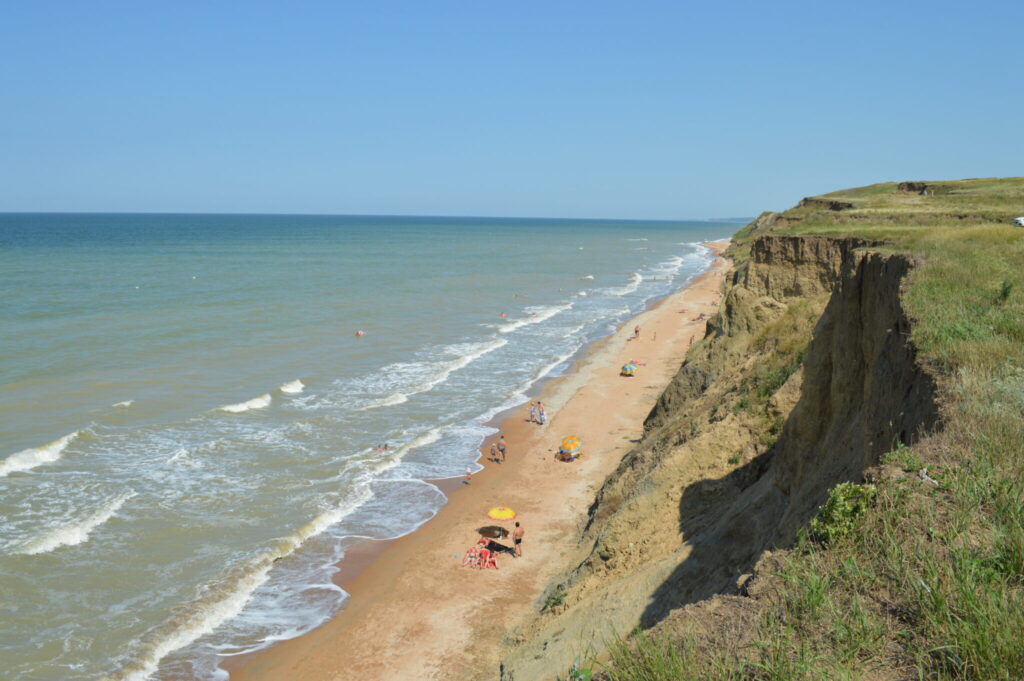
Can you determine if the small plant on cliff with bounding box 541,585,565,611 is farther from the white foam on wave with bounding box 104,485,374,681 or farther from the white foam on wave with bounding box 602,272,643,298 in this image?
the white foam on wave with bounding box 602,272,643,298

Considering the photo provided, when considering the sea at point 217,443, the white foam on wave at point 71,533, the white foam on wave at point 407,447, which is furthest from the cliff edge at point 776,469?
the white foam on wave at point 71,533

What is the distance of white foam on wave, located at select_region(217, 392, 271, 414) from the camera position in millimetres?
30469

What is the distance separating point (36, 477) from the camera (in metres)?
23.1

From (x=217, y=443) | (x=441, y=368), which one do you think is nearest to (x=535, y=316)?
(x=441, y=368)

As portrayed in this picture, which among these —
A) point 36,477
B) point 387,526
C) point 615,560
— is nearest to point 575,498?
point 387,526

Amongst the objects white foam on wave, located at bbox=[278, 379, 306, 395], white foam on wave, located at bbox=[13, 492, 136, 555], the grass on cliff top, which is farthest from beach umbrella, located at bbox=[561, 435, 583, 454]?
the grass on cliff top

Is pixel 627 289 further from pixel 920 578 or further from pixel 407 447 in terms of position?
pixel 920 578

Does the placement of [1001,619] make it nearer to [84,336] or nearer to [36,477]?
[36,477]

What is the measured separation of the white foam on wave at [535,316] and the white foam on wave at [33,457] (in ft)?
95.8

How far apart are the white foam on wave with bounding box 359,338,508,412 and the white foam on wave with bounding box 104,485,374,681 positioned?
12290 mm

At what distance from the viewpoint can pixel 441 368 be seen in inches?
1548

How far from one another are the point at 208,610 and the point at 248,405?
51.4ft

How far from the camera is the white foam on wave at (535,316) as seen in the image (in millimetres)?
52469

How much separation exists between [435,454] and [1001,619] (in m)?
23.1
